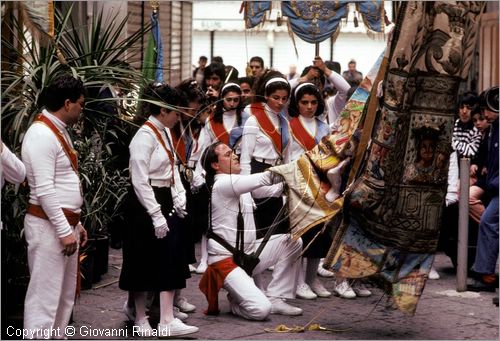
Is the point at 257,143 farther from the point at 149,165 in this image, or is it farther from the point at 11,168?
the point at 11,168

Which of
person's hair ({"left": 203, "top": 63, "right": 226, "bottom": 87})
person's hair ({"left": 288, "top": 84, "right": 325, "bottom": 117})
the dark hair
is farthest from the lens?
person's hair ({"left": 203, "top": 63, "right": 226, "bottom": 87})

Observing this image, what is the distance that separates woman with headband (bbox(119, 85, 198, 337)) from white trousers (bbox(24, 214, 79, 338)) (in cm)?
108

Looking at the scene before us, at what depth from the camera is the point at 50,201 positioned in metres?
7.14

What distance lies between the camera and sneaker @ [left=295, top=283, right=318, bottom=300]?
32.9ft

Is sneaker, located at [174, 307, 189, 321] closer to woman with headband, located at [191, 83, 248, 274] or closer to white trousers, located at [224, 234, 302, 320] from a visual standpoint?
white trousers, located at [224, 234, 302, 320]

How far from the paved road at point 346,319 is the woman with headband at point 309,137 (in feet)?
0.76

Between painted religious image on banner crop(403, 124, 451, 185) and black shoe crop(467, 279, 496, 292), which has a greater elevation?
painted religious image on banner crop(403, 124, 451, 185)

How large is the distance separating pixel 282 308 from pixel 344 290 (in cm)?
99

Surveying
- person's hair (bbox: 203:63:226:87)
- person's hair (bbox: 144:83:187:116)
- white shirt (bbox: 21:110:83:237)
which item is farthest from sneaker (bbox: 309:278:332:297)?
person's hair (bbox: 203:63:226:87)

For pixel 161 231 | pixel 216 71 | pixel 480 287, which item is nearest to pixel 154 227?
pixel 161 231

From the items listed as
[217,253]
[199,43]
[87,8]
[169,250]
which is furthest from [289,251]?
[199,43]

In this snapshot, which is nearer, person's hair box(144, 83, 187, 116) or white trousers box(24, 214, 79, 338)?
white trousers box(24, 214, 79, 338)

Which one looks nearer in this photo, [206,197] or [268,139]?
[268,139]

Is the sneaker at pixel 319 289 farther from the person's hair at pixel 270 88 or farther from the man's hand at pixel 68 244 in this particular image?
the man's hand at pixel 68 244
